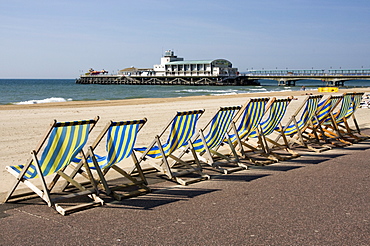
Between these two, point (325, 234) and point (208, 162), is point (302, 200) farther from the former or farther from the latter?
point (208, 162)

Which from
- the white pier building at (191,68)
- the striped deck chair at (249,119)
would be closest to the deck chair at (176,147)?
the striped deck chair at (249,119)

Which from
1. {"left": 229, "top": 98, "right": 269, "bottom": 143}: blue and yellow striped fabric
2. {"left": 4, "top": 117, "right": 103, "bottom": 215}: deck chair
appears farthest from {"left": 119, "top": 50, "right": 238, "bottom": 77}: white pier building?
{"left": 4, "top": 117, "right": 103, "bottom": 215}: deck chair

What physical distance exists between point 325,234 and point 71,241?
1883mm

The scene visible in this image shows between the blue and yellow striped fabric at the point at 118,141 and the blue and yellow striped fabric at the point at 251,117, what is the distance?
2.11 meters

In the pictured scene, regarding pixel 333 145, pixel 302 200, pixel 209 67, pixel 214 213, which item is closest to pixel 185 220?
pixel 214 213

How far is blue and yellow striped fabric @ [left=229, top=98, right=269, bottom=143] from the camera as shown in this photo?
6211mm

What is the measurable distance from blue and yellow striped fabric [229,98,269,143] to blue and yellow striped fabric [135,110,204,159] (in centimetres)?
103

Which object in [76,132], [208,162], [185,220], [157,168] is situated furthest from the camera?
[208,162]

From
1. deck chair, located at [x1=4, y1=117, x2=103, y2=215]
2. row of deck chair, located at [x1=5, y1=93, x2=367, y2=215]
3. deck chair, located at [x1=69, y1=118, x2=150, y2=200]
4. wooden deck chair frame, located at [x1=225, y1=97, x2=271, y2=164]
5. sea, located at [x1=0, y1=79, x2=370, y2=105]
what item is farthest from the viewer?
sea, located at [x1=0, y1=79, x2=370, y2=105]

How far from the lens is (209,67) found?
3332 inches

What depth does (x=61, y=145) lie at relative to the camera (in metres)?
4.07

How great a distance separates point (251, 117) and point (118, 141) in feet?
7.83

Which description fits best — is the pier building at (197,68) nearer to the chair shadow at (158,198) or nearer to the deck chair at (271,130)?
the deck chair at (271,130)

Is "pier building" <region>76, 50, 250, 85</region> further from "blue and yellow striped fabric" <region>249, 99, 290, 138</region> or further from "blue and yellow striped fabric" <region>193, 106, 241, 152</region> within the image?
"blue and yellow striped fabric" <region>193, 106, 241, 152</region>
